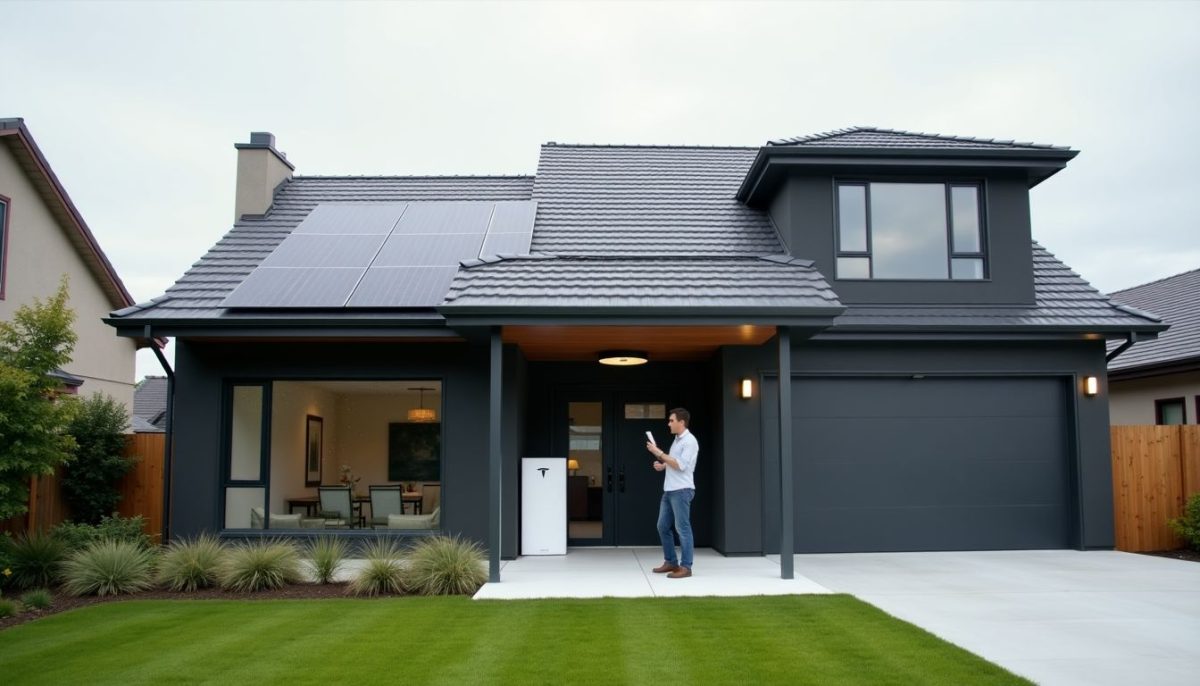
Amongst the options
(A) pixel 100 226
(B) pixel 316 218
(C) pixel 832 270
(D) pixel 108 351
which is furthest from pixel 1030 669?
(A) pixel 100 226

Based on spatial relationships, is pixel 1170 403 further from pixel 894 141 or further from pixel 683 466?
pixel 683 466

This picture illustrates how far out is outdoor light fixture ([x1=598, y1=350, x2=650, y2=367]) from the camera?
1180cm

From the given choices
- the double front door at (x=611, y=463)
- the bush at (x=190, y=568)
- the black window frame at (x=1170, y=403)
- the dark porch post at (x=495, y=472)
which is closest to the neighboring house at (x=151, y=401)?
the double front door at (x=611, y=463)

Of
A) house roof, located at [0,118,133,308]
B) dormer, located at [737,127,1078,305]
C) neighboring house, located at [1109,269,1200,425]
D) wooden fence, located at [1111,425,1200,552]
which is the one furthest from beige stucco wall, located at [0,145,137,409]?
neighboring house, located at [1109,269,1200,425]

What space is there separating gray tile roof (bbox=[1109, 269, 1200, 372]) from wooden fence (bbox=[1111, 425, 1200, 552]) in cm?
→ 313

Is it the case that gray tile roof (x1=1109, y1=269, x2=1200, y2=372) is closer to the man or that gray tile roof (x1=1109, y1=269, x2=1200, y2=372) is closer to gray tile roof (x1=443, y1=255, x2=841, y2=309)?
gray tile roof (x1=443, y1=255, x2=841, y2=309)

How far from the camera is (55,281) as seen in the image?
696 inches

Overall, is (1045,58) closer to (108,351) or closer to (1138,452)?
(1138,452)

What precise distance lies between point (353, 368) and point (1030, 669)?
845cm

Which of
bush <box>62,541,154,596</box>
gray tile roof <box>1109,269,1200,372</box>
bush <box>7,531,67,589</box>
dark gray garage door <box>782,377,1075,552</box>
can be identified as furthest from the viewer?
gray tile roof <box>1109,269,1200,372</box>

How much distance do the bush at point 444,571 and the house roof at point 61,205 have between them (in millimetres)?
11424

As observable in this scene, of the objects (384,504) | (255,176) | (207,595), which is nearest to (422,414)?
(384,504)

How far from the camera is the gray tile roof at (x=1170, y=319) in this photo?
15.9 metres

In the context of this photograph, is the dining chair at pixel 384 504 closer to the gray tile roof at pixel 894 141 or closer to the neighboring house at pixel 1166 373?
the gray tile roof at pixel 894 141
